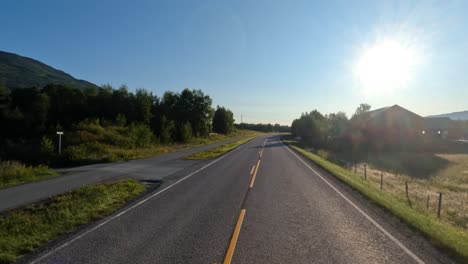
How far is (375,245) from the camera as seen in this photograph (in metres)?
6.96

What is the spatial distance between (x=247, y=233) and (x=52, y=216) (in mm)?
5487

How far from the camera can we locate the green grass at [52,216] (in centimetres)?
696

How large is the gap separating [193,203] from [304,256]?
17.7 feet

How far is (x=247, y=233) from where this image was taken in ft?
25.0

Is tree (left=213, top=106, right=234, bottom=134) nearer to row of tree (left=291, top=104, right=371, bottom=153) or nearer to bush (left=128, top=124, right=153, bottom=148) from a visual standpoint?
row of tree (left=291, top=104, right=371, bottom=153)

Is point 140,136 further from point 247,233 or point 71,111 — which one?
point 247,233

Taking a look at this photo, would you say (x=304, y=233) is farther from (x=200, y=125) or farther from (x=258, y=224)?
(x=200, y=125)

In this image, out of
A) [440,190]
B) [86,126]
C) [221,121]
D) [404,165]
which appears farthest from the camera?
[221,121]

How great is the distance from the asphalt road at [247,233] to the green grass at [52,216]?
63 centimetres

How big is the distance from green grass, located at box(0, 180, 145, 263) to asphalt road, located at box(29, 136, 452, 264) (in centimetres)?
63

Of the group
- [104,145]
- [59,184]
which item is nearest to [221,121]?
[104,145]

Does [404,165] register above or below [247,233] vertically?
below

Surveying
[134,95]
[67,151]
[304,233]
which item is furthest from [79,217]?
[134,95]

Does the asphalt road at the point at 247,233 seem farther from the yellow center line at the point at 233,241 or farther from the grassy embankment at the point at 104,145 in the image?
the grassy embankment at the point at 104,145
